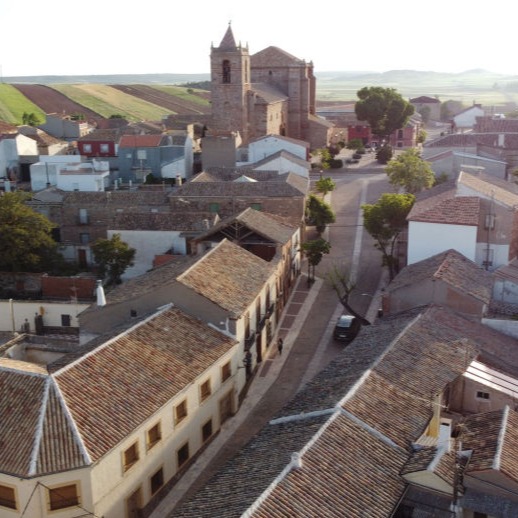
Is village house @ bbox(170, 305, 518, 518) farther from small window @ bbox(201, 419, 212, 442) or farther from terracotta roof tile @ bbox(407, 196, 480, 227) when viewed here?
terracotta roof tile @ bbox(407, 196, 480, 227)

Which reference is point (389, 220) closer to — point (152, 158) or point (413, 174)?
point (413, 174)

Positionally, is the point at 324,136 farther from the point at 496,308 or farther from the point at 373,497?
the point at 373,497

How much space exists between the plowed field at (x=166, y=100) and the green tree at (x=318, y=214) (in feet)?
313

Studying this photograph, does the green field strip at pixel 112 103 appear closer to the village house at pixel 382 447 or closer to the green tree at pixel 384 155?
the green tree at pixel 384 155

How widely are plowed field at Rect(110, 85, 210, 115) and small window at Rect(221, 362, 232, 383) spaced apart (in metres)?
119

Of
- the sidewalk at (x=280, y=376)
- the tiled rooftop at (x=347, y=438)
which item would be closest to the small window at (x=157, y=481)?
the sidewalk at (x=280, y=376)

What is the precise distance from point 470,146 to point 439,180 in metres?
6.46

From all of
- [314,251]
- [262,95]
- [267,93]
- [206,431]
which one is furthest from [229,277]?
[267,93]

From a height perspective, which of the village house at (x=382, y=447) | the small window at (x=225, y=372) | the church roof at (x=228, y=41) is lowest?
the small window at (x=225, y=372)

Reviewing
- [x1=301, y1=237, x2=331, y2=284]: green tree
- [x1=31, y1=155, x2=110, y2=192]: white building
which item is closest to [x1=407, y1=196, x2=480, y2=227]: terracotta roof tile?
[x1=301, y1=237, x2=331, y2=284]: green tree

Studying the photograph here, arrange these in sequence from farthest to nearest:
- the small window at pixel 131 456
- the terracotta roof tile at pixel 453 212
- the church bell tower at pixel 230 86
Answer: the church bell tower at pixel 230 86, the terracotta roof tile at pixel 453 212, the small window at pixel 131 456

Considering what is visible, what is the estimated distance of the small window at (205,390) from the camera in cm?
2531

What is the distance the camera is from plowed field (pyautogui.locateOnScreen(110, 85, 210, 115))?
485ft

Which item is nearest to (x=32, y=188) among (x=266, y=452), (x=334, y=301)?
(x=334, y=301)
